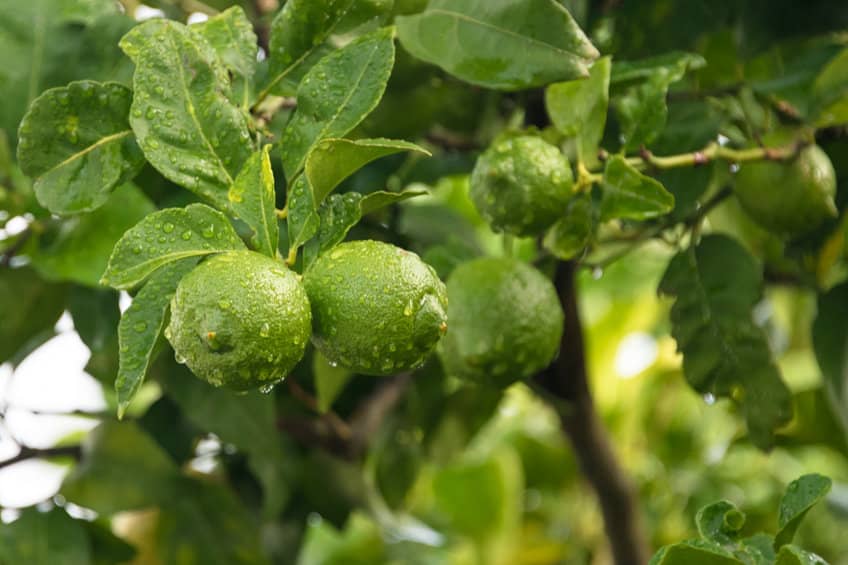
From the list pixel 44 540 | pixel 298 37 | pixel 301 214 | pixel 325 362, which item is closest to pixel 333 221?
pixel 301 214

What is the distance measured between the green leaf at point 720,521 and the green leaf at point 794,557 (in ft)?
0.10

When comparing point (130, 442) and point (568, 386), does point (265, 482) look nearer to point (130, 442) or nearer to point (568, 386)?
point (130, 442)

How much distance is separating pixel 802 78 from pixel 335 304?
0.44 meters

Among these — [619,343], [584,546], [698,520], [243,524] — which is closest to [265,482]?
[243,524]

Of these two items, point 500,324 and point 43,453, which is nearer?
point 500,324

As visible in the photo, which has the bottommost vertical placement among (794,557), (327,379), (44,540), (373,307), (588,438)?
(588,438)

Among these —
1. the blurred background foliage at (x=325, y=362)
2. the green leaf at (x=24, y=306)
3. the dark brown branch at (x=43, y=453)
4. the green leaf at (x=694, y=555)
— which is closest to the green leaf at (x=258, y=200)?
the blurred background foliage at (x=325, y=362)

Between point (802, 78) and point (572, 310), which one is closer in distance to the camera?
point (802, 78)

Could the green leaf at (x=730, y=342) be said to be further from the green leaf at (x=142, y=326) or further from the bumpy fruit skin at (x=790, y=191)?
the green leaf at (x=142, y=326)

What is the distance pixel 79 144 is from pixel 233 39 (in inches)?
3.7

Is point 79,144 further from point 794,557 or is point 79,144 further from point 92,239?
point 794,557

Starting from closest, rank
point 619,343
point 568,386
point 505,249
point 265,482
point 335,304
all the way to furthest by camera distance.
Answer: point 335,304 < point 505,249 < point 265,482 < point 568,386 < point 619,343

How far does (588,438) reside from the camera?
0.97 metres

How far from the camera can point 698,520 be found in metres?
0.50
